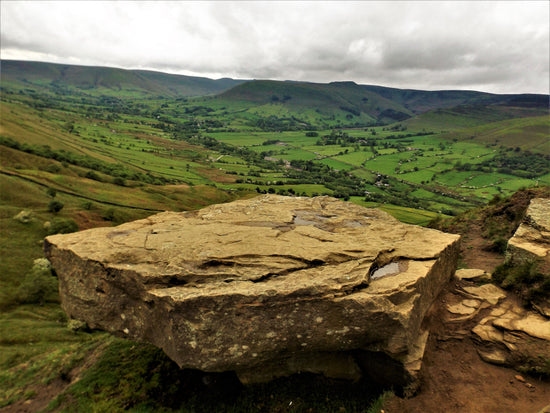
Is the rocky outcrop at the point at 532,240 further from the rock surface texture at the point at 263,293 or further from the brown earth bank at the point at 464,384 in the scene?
the brown earth bank at the point at 464,384

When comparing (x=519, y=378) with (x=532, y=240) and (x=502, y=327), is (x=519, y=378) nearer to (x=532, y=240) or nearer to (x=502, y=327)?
(x=502, y=327)

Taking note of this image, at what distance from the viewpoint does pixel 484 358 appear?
14.4m

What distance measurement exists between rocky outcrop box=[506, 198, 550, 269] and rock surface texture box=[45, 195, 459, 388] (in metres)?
3.71

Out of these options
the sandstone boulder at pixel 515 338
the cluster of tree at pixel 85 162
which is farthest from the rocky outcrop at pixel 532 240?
the cluster of tree at pixel 85 162

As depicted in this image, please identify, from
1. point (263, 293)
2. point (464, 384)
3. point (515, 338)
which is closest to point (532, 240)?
point (515, 338)

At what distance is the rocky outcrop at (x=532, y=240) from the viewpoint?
1800 centimetres

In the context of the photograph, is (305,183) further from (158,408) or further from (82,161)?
(158,408)

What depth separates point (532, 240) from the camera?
19406mm

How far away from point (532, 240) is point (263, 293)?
19423mm

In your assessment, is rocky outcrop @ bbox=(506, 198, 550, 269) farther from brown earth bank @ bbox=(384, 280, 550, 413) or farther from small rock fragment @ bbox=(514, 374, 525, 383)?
small rock fragment @ bbox=(514, 374, 525, 383)

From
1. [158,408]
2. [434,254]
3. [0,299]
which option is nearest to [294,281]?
[434,254]

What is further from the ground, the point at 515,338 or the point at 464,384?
the point at 515,338

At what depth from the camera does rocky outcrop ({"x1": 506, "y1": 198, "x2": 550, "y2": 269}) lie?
59.1ft

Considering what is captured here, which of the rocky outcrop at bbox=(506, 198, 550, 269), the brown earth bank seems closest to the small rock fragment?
the brown earth bank
